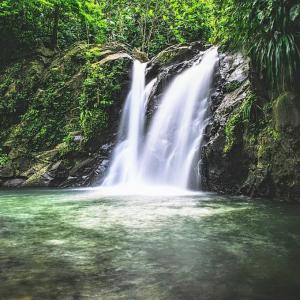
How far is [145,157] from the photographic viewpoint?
1176 cm

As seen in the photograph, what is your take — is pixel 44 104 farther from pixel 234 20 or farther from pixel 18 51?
pixel 234 20

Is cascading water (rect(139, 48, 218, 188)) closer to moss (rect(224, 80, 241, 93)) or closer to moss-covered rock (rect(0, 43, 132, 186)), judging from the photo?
moss (rect(224, 80, 241, 93))

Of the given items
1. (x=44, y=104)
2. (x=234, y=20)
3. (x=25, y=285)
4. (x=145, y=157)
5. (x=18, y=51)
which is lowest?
(x=25, y=285)

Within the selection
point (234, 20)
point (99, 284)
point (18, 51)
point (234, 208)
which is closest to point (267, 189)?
point (234, 208)

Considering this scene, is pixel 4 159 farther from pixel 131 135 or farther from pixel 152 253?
pixel 152 253

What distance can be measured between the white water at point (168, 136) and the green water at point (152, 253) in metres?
4.14

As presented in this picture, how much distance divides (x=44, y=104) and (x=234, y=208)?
9.90 metres

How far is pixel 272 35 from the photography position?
722 centimetres

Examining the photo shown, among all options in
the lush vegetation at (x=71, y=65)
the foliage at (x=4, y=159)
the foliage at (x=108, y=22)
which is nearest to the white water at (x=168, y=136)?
the lush vegetation at (x=71, y=65)

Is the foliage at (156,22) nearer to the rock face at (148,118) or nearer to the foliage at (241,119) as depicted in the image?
the rock face at (148,118)

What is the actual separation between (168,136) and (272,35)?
4.88 m

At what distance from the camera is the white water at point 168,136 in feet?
34.8

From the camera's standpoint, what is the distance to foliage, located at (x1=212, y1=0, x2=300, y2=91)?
22.8ft

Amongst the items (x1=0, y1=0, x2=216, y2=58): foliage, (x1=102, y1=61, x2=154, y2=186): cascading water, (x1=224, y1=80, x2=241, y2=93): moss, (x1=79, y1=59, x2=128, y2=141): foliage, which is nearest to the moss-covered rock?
(x1=79, y1=59, x2=128, y2=141): foliage
